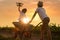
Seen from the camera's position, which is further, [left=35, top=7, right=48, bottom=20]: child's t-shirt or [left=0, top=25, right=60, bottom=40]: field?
[left=0, top=25, right=60, bottom=40]: field

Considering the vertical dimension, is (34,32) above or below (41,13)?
below

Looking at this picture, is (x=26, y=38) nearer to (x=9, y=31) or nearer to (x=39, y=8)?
(x=39, y=8)

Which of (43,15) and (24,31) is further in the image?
(24,31)

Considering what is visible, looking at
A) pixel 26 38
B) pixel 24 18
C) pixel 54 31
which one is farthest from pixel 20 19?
pixel 54 31

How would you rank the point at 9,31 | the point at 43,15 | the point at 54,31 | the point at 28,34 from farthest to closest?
1. the point at 9,31
2. the point at 54,31
3. the point at 28,34
4. the point at 43,15

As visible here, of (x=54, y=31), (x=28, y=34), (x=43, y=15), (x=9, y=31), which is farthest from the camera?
(x=9, y=31)

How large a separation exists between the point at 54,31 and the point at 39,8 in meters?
12.0

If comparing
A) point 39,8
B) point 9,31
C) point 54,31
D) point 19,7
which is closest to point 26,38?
point 19,7

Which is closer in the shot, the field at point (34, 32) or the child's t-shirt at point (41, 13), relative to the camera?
the child's t-shirt at point (41, 13)

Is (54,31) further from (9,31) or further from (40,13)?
(40,13)

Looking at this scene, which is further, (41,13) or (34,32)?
(34,32)

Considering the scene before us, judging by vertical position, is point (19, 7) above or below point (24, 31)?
above

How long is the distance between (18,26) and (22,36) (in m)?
0.68

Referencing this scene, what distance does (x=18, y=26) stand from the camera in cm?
1736
